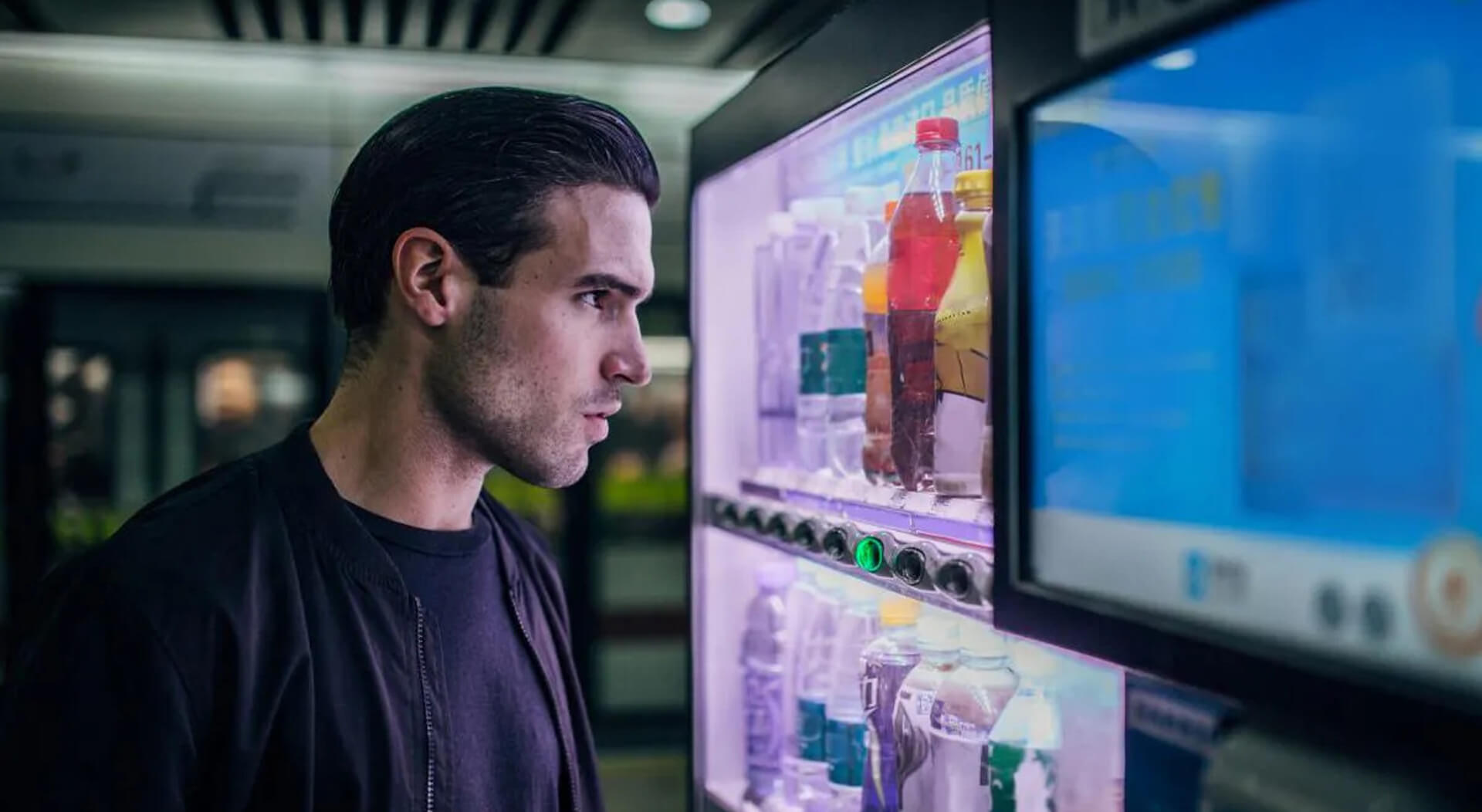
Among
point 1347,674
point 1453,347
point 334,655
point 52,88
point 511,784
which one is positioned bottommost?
point 511,784

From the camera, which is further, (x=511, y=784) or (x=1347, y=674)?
(x=511, y=784)

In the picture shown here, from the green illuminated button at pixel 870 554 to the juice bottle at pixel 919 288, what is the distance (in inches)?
3.8

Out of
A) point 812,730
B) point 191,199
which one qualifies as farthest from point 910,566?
point 191,199

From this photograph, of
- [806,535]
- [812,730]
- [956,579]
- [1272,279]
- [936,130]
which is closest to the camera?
[1272,279]

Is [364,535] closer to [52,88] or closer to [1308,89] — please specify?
[1308,89]

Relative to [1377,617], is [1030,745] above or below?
below

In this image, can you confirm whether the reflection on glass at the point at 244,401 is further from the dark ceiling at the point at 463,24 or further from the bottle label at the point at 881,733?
the bottle label at the point at 881,733

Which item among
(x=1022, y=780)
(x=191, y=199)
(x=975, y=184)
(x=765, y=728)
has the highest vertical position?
(x=191, y=199)

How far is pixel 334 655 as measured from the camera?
1.38 metres

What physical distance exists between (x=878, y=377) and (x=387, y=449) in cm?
66

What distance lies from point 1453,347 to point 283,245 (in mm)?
4424

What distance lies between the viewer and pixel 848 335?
5.76 ft

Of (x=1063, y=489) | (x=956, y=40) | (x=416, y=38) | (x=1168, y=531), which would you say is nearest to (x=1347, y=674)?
(x=1168, y=531)

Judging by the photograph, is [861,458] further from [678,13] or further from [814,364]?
[678,13]
